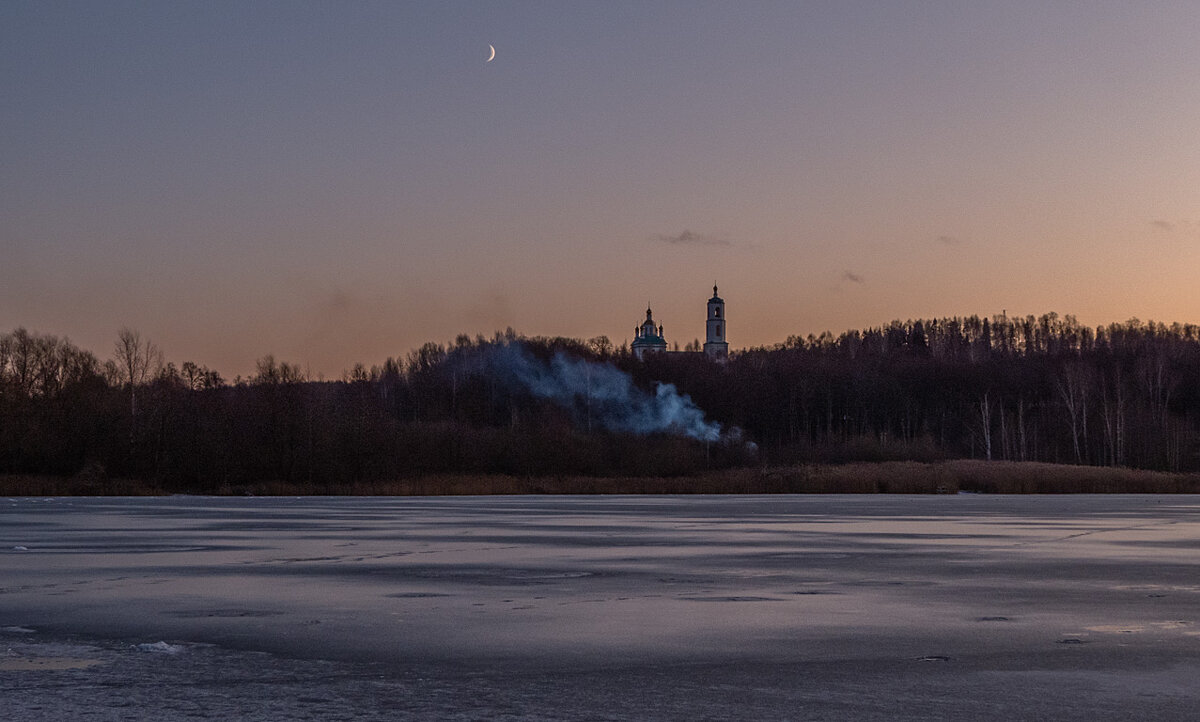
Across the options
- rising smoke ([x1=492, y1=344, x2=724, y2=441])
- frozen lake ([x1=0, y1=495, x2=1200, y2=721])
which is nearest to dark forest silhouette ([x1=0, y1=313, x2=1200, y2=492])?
rising smoke ([x1=492, y1=344, x2=724, y2=441])

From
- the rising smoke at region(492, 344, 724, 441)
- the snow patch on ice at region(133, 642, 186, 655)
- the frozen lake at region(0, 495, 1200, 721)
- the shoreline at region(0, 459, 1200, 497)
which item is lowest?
the frozen lake at region(0, 495, 1200, 721)

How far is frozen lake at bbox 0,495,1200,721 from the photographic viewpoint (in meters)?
7.66

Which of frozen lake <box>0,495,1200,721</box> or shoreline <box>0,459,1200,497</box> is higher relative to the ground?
shoreline <box>0,459,1200,497</box>

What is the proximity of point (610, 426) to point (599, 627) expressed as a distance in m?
81.7

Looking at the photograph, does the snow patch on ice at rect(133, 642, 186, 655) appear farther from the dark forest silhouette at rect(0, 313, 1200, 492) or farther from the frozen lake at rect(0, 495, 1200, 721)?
the dark forest silhouette at rect(0, 313, 1200, 492)

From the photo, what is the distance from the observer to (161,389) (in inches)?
2933

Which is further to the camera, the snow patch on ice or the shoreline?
the shoreline

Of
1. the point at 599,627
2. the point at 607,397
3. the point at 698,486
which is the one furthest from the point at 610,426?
the point at 599,627

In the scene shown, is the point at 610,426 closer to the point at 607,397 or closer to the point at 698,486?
the point at 607,397

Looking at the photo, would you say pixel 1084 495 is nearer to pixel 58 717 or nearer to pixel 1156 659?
pixel 1156 659

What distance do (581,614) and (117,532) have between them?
52.7 ft

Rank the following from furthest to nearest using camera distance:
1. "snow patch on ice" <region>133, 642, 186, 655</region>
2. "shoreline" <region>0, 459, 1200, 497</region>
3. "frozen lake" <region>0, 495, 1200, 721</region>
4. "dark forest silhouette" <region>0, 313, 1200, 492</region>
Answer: "dark forest silhouette" <region>0, 313, 1200, 492</region>, "shoreline" <region>0, 459, 1200, 497</region>, "snow patch on ice" <region>133, 642, 186, 655</region>, "frozen lake" <region>0, 495, 1200, 721</region>

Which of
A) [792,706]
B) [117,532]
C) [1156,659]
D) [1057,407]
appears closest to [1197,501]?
[117,532]

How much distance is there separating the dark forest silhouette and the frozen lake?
135ft
